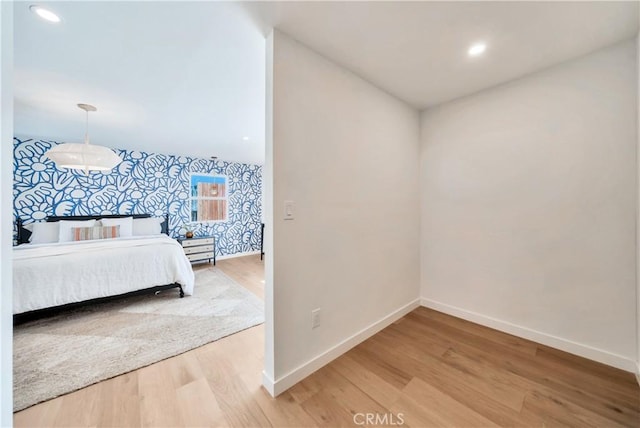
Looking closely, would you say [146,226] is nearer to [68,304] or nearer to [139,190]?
[139,190]

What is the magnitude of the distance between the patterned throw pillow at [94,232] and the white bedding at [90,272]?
1006 mm

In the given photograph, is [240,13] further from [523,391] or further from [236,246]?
[236,246]

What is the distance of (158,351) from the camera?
1964 millimetres

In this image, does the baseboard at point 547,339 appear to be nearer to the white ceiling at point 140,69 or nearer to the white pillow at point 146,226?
the white ceiling at point 140,69

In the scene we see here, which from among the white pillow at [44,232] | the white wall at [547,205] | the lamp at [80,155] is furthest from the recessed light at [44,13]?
the white pillow at [44,232]

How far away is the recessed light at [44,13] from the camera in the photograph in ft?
4.38

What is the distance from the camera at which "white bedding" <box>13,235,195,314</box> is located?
2.38 metres

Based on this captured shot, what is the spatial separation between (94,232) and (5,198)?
433 centimetres

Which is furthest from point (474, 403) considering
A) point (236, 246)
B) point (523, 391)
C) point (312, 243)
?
point (236, 246)

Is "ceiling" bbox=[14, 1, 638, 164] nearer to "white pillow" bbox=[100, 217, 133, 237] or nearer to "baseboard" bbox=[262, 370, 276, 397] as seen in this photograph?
"white pillow" bbox=[100, 217, 133, 237]

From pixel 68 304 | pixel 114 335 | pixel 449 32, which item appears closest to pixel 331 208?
pixel 449 32

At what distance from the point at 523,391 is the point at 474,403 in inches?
15.3

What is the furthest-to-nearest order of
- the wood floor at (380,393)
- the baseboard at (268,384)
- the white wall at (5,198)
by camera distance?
1. the baseboard at (268,384)
2. the wood floor at (380,393)
3. the white wall at (5,198)

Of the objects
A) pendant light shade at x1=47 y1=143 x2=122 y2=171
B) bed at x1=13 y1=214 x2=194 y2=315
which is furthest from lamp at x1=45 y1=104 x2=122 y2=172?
bed at x1=13 y1=214 x2=194 y2=315
